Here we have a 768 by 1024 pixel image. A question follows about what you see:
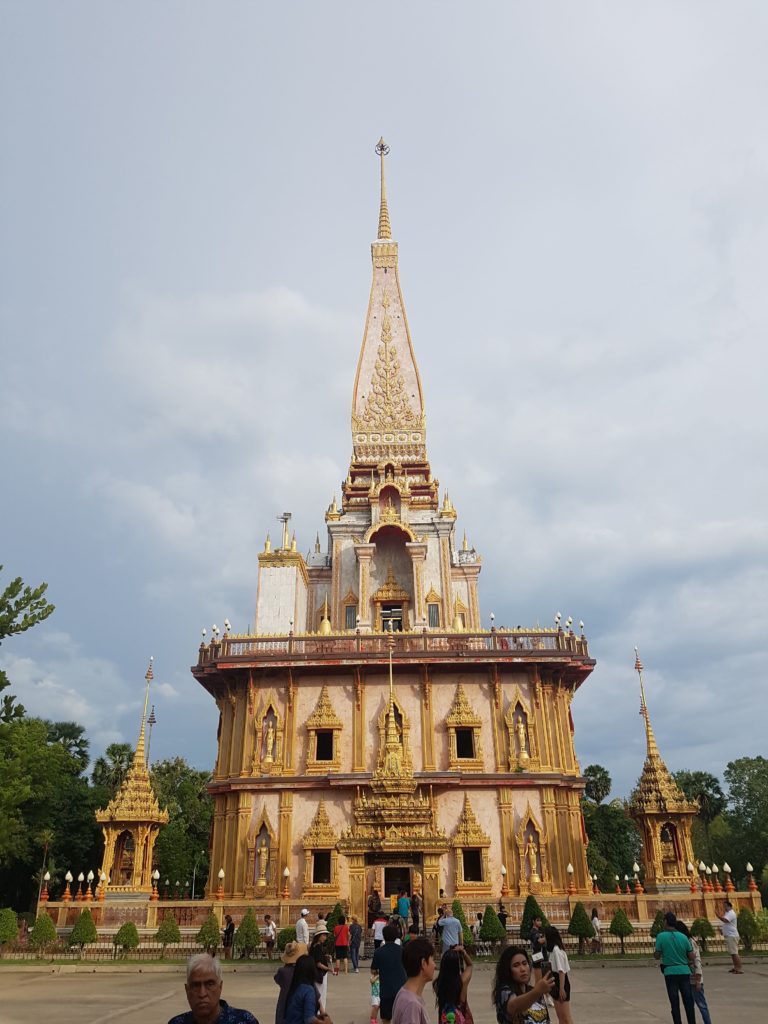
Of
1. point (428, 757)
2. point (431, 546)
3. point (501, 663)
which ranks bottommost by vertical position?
point (428, 757)

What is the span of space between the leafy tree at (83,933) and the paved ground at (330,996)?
2369 millimetres

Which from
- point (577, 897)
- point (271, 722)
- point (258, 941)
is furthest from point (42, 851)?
point (577, 897)

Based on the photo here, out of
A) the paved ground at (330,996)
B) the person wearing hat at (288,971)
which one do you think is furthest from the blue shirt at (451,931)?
the person wearing hat at (288,971)

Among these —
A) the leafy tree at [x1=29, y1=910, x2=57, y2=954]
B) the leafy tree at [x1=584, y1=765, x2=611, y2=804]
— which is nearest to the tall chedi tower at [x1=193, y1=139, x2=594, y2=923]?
the leafy tree at [x1=29, y1=910, x2=57, y2=954]

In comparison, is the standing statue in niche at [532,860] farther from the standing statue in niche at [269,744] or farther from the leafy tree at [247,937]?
the leafy tree at [247,937]

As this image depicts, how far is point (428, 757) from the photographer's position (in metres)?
30.7

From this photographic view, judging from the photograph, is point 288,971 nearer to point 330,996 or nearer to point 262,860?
point 330,996

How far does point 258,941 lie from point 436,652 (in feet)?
41.4

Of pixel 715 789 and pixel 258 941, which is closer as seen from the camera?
pixel 258 941

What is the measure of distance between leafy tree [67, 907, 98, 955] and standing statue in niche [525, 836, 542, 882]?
14848mm

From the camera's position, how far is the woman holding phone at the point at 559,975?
26.2 ft

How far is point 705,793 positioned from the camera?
218 ft

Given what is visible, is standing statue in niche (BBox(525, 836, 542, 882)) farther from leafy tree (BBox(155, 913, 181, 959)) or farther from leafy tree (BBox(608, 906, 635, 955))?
leafy tree (BBox(155, 913, 181, 959))

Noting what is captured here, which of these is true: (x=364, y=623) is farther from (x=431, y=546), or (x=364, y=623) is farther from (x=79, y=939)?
(x=79, y=939)
